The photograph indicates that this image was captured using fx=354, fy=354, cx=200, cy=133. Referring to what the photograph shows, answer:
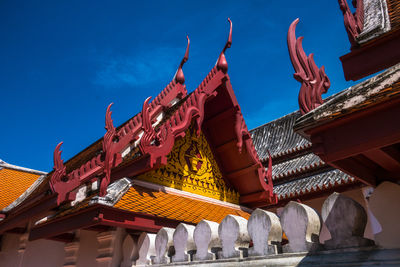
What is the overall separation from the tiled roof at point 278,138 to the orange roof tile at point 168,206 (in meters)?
6.96

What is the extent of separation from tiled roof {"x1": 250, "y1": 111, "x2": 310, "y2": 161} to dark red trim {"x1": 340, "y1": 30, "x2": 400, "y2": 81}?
8576 mm

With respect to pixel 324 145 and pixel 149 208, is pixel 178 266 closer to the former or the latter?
pixel 324 145

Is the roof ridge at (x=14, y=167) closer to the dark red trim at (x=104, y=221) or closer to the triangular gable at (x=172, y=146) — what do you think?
the triangular gable at (x=172, y=146)

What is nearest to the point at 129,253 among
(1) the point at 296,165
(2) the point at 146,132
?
(2) the point at 146,132

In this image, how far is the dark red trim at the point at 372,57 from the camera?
2.98m

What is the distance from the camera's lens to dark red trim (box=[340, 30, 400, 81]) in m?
2.98

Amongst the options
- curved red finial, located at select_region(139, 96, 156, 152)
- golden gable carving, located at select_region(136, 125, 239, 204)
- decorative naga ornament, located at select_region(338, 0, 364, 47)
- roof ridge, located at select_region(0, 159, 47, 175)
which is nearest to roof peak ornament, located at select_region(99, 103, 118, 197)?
curved red finial, located at select_region(139, 96, 156, 152)

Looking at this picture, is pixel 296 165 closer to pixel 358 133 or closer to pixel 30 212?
pixel 30 212

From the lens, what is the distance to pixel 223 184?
6.57 metres

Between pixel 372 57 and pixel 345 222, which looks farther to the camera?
pixel 372 57

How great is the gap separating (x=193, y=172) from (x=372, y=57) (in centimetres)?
367

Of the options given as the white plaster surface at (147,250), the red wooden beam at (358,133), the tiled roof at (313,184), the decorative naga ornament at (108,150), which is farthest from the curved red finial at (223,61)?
the tiled roof at (313,184)

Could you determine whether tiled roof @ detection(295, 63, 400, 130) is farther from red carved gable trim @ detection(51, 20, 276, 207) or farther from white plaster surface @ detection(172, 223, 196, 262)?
red carved gable trim @ detection(51, 20, 276, 207)

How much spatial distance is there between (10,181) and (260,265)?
1093cm
